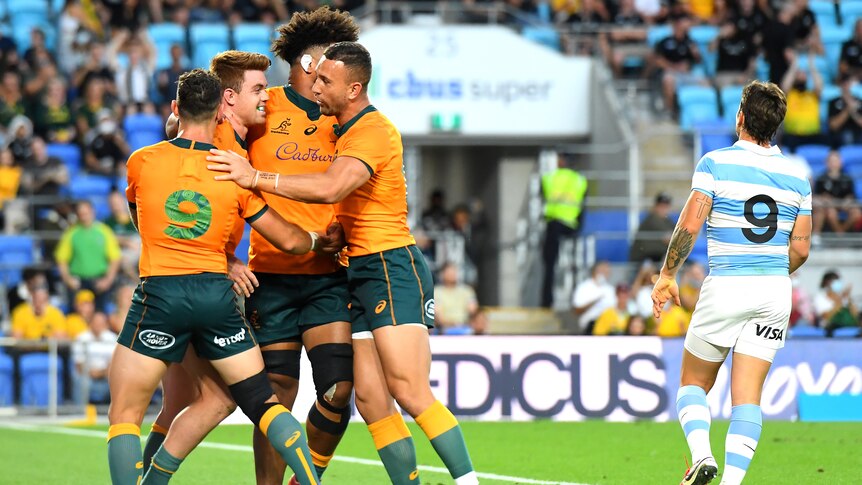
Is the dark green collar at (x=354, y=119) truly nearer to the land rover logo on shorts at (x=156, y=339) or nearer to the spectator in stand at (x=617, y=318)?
the land rover logo on shorts at (x=156, y=339)

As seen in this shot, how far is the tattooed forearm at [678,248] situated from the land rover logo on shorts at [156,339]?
8.33 ft

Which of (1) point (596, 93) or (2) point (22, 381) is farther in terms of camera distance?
(1) point (596, 93)

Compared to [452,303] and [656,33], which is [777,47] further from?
[452,303]

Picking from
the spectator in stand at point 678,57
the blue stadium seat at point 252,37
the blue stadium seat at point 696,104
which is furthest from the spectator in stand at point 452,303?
the spectator in stand at point 678,57

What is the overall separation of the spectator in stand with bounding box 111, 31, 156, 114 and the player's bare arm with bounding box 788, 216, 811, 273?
13015 mm

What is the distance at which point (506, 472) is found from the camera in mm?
9055

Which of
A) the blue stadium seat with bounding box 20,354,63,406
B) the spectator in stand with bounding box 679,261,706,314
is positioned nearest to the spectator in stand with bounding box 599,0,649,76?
the spectator in stand with bounding box 679,261,706,314

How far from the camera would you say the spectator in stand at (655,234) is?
17.3 meters

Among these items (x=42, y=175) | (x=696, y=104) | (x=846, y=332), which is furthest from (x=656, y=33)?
(x=42, y=175)

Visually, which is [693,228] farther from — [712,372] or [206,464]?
[206,464]

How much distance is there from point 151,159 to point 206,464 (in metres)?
3.95

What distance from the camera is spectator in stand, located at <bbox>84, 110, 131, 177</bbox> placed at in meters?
17.8

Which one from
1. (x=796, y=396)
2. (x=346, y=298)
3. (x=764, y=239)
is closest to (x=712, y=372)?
(x=764, y=239)

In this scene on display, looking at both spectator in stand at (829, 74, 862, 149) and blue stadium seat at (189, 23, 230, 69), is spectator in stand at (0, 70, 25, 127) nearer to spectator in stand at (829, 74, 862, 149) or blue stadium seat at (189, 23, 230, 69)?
blue stadium seat at (189, 23, 230, 69)
